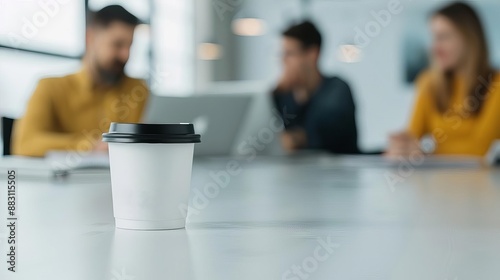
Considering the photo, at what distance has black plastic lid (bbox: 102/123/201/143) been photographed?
0.62m

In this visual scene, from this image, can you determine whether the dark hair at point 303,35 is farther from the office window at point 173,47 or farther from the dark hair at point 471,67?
the office window at point 173,47

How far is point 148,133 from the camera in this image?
2.02 ft

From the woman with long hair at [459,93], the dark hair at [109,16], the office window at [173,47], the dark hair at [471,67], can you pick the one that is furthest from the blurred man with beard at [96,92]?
the office window at [173,47]

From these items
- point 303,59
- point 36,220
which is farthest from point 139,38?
point 36,220

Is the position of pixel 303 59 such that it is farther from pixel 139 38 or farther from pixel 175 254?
pixel 175 254

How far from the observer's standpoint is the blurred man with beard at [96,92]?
3074mm

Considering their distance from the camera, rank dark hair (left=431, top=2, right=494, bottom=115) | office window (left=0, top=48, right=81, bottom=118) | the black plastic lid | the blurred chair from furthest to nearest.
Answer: office window (left=0, top=48, right=81, bottom=118)
dark hair (left=431, top=2, right=494, bottom=115)
the blurred chair
the black plastic lid

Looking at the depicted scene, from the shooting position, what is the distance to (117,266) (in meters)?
0.47

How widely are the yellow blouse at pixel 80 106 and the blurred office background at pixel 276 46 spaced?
2556mm

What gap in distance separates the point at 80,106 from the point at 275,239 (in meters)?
2.78

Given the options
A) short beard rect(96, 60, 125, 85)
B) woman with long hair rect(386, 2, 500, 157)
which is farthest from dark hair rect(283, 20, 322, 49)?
short beard rect(96, 60, 125, 85)

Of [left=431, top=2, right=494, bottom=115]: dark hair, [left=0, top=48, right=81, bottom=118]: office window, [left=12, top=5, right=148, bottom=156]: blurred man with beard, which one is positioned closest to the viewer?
[left=12, top=5, right=148, bottom=156]: blurred man with beard

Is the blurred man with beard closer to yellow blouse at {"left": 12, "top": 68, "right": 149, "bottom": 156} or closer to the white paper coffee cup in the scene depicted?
yellow blouse at {"left": 12, "top": 68, "right": 149, "bottom": 156}

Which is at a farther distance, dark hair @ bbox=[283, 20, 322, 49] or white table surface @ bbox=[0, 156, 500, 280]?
dark hair @ bbox=[283, 20, 322, 49]
